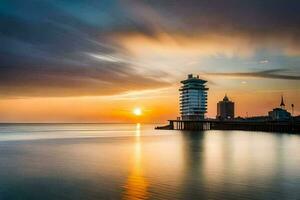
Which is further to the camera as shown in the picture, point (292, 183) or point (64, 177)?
point (64, 177)

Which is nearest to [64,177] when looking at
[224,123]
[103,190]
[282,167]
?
[103,190]

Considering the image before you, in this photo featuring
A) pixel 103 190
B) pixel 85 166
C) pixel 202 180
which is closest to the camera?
pixel 103 190

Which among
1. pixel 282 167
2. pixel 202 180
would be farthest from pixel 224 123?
pixel 202 180

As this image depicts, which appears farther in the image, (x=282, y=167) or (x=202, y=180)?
(x=282, y=167)

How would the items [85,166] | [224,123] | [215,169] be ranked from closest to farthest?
[215,169]
[85,166]
[224,123]

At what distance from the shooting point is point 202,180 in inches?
1257

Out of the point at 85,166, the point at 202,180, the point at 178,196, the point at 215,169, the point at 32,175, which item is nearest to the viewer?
the point at 178,196

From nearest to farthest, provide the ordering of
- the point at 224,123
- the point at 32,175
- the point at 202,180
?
the point at 202,180 < the point at 32,175 < the point at 224,123

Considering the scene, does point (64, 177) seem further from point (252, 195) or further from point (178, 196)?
point (252, 195)

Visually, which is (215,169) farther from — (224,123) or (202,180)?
(224,123)

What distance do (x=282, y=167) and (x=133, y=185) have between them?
21482 mm

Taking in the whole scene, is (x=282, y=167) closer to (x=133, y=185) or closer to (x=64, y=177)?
(x=133, y=185)

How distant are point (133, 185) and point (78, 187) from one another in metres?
4.65

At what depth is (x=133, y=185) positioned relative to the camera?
96.4ft
